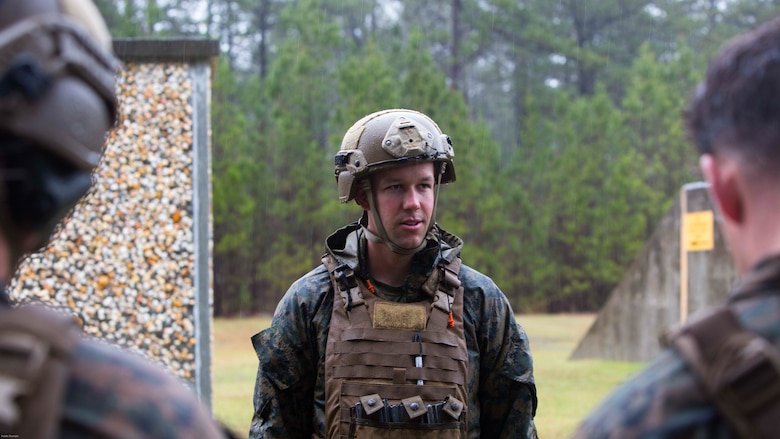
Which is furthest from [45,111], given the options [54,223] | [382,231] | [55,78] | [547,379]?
[547,379]

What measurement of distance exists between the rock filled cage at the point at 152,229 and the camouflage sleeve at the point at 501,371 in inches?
203

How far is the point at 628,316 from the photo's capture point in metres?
14.4

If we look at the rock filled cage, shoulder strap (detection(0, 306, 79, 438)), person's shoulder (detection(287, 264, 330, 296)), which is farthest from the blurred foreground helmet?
the rock filled cage

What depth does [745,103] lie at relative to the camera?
5.00ft

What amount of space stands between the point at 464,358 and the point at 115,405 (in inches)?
93.1

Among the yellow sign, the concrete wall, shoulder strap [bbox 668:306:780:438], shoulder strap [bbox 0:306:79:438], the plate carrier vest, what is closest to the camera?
shoulder strap [bbox 0:306:79:438]

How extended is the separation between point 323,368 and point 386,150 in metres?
0.92

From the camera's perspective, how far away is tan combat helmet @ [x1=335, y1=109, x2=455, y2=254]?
380 cm

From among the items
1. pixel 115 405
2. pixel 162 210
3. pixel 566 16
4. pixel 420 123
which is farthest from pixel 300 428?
pixel 566 16

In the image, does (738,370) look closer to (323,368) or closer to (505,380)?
(505,380)

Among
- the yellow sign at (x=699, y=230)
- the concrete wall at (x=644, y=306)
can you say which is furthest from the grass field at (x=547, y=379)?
the yellow sign at (x=699, y=230)

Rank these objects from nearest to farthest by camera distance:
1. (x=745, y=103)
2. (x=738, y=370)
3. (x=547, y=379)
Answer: (x=738, y=370), (x=745, y=103), (x=547, y=379)

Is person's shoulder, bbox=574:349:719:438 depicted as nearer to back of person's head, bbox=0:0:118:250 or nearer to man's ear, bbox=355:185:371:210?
back of person's head, bbox=0:0:118:250

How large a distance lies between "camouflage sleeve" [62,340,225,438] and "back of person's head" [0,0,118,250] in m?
0.22
